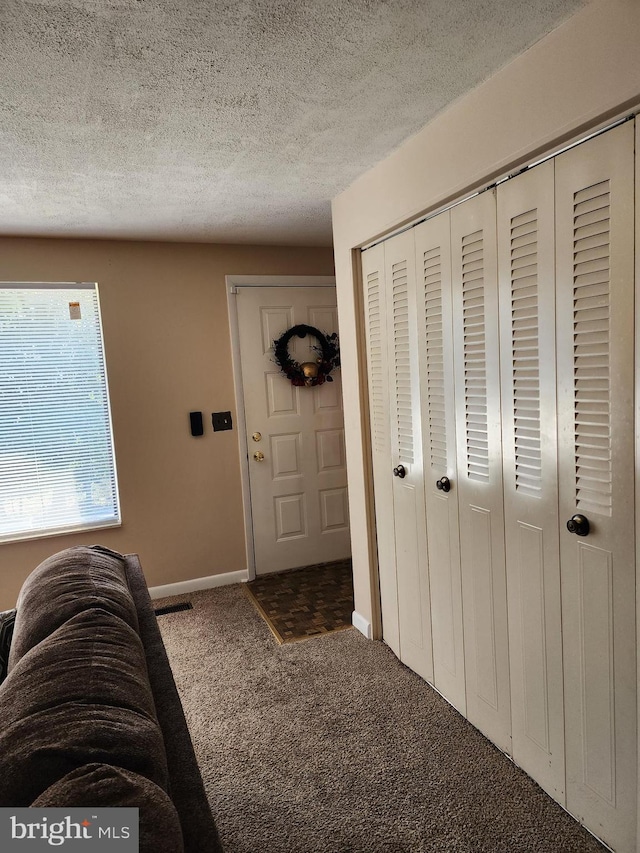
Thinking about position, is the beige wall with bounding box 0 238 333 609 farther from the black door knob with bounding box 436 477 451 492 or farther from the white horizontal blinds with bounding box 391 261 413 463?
the black door knob with bounding box 436 477 451 492

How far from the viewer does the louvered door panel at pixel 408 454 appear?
2.54 meters

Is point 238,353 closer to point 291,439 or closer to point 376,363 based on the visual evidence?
point 291,439

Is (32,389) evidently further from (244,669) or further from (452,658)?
(452,658)

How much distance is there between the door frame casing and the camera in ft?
13.3

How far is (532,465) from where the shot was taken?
6.24 feet

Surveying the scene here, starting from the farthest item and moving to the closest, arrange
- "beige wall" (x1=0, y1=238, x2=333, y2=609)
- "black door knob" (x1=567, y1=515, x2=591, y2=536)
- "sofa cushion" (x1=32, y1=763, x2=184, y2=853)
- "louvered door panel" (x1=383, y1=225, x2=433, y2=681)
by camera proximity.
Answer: "beige wall" (x1=0, y1=238, x2=333, y2=609) < "louvered door panel" (x1=383, y1=225, x2=433, y2=681) < "black door knob" (x1=567, y1=515, x2=591, y2=536) < "sofa cushion" (x1=32, y1=763, x2=184, y2=853)

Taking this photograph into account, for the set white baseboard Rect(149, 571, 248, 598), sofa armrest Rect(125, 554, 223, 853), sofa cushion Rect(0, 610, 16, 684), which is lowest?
white baseboard Rect(149, 571, 248, 598)

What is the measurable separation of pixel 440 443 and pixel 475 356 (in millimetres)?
431

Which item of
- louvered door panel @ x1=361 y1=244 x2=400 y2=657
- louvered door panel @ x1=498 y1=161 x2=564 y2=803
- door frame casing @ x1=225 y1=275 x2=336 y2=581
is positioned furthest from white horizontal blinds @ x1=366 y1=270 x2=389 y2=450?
door frame casing @ x1=225 y1=275 x2=336 y2=581

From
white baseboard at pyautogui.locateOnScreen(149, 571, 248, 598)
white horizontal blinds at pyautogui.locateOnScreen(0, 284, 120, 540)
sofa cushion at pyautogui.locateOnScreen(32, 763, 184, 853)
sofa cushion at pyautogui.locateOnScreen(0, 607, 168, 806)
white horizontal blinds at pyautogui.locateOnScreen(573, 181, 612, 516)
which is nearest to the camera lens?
sofa cushion at pyautogui.locateOnScreen(32, 763, 184, 853)

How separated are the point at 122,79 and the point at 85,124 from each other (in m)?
0.37

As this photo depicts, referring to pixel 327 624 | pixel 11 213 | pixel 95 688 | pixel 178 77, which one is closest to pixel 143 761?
pixel 95 688

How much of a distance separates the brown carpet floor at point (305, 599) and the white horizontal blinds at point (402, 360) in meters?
1.26

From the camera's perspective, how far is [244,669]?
296cm
